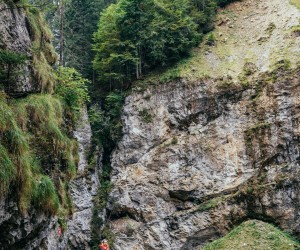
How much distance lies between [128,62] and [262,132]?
10.3 m

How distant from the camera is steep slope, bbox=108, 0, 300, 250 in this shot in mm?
18406

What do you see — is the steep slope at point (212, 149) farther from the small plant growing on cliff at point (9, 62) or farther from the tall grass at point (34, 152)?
the small plant growing on cliff at point (9, 62)

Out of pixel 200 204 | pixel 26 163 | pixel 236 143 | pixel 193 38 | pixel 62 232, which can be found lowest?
pixel 200 204

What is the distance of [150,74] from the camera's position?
24547mm

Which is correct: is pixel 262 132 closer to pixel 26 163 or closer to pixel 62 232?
pixel 62 232

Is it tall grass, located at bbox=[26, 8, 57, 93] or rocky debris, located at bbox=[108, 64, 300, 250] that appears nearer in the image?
tall grass, located at bbox=[26, 8, 57, 93]

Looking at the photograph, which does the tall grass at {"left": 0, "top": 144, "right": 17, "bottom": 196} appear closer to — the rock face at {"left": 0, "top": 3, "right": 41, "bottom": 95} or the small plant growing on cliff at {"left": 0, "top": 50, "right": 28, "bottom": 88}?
the small plant growing on cliff at {"left": 0, "top": 50, "right": 28, "bottom": 88}

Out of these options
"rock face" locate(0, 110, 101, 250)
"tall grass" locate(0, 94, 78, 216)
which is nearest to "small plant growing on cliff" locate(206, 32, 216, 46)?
"rock face" locate(0, 110, 101, 250)

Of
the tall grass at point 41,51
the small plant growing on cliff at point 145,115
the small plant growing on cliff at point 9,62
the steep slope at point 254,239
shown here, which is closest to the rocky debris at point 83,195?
the small plant growing on cliff at point 145,115

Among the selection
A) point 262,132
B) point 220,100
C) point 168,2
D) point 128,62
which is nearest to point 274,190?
point 262,132

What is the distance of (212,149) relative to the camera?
2016 centimetres

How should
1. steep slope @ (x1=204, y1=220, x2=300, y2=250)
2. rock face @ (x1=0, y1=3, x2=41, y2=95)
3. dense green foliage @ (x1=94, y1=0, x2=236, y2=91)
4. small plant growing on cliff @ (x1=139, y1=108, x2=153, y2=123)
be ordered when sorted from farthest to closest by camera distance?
dense green foliage @ (x1=94, y1=0, x2=236, y2=91) → small plant growing on cliff @ (x1=139, y1=108, x2=153, y2=123) → steep slope @ (x1=204, y1=220, x2=300, y2=250) → rock face @ (x1=0, y1=3, x2=41, y2=95)

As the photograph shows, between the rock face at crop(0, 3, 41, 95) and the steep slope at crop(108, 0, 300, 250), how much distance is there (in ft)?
36.0

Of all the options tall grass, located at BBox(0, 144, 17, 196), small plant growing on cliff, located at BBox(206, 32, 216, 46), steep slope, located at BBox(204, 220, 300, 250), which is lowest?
steep slope, located at BBox(204, 220, 300, 250)
